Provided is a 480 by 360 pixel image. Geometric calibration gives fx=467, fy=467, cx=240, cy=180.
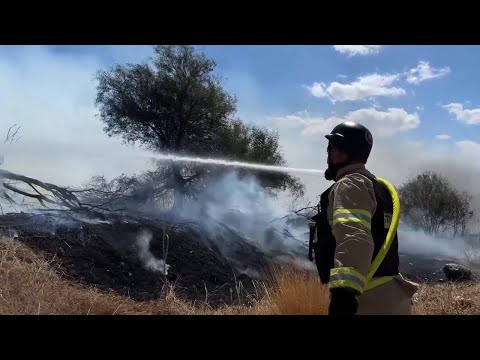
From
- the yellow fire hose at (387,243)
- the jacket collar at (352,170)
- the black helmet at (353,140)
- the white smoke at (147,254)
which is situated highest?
the black helmet at (353,140)

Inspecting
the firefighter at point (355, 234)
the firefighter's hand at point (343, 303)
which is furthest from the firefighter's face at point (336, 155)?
the firefighter's hand at point (343, 303)

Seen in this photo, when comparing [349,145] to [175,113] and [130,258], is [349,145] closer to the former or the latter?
[130,258]

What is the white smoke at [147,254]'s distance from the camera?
1136cm

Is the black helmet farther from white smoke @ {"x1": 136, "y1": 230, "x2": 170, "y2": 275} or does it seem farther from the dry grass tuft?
white smoke @ {"x1": 136, "y1": 230, "x2": 170, "y2": 275}

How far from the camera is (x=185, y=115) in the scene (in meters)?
20.5

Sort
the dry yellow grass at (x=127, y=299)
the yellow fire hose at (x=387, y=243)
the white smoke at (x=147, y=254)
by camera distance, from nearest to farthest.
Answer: the yellow fire hose at (x=387, y=243)
the dry yellow grass at (x=127, y=299)
the white smoke at (x=147, y=254)

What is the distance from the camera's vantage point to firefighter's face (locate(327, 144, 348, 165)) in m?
3.05

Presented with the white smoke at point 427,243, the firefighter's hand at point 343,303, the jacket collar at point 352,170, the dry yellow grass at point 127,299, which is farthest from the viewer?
the white smoke at point 427,243

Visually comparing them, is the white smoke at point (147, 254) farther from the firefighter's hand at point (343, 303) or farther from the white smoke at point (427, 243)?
the white smoke at point (427, 243)

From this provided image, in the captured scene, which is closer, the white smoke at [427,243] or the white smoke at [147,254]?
the white smoke at [147,254]

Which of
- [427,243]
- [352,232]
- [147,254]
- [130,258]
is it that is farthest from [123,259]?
[427,243]

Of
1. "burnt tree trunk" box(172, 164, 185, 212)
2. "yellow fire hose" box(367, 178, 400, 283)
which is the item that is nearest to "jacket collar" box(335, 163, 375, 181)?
"yellow fire hose" box(367, 178, 400, 283)
